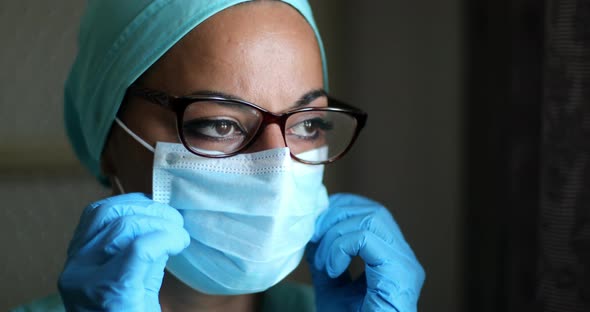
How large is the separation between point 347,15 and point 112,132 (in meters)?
1.03

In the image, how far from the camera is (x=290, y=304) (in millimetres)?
1470

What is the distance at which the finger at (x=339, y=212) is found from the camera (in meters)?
1.32

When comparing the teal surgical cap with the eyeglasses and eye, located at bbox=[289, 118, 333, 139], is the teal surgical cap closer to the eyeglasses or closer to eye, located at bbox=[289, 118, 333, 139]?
the eyeglasses

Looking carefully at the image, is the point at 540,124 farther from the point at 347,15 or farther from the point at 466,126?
the point at 347,15

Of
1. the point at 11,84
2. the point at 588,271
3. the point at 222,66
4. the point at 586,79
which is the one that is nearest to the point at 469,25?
the point at 586,79

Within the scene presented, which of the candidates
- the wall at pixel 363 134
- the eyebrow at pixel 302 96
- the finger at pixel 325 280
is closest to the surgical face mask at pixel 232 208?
the eyebrow at pixel 302 96

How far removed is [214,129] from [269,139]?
0.10 meters

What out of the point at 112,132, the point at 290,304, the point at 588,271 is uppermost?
the point at 112,132

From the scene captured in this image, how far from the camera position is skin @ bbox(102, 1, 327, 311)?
1.10 meters

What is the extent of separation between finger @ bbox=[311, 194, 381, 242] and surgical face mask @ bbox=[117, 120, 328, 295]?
190 mm

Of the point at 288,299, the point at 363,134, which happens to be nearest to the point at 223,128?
the point at 288,299

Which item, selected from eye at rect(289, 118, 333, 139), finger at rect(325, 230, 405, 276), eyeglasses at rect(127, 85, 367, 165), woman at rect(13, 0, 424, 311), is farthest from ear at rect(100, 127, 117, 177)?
finger at rect(325, 230, 405, 276)

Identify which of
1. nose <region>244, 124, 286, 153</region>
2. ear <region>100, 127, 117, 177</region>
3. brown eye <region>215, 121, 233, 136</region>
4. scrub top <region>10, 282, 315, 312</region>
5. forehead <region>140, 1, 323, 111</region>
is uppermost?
forehead <region>140, 1, 323, 111</region>

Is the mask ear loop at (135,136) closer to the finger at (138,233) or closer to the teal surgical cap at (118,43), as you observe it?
the teal surgical cap at (118,43)
